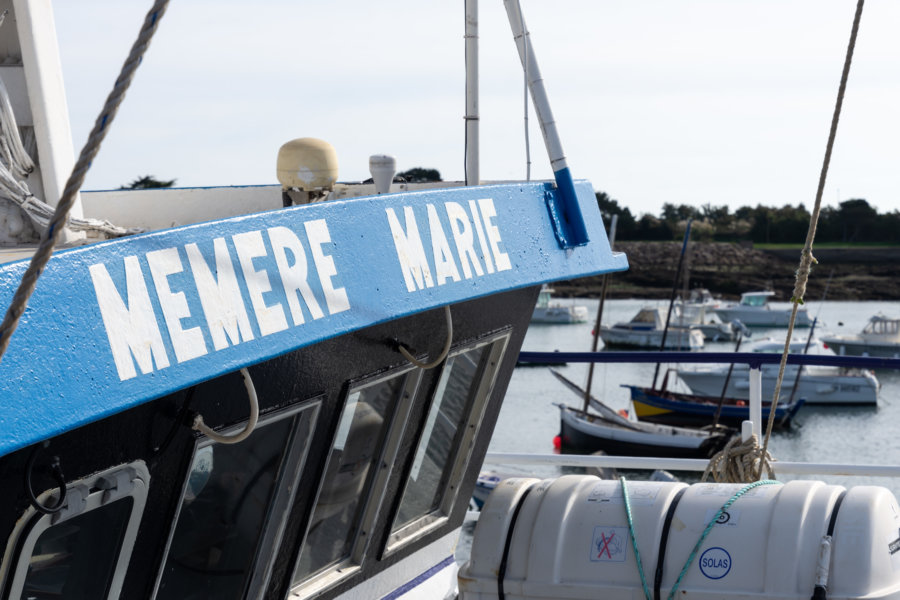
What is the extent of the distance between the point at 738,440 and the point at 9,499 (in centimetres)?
375

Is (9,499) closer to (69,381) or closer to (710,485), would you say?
(69,381)

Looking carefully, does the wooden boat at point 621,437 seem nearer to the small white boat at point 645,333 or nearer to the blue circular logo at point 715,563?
the small white boat at point 645,333

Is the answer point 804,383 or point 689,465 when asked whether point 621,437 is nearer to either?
point 804,383

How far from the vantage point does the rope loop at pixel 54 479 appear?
8.43ft

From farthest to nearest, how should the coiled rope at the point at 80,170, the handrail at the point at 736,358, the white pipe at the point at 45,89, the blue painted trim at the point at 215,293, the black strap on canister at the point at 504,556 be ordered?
the handrail at the point at 736,358 < the black strap on canister at the point at 504,556 < the white pipe at the point at 45,89 < the blue painted trim at the point at 215,293 < the coiled rope at the point at 80,170

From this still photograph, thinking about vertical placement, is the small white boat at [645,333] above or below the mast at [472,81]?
below

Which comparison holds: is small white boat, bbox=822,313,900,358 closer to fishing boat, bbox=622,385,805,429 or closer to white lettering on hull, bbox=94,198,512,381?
fishing boat, bbox=622,385,805,429

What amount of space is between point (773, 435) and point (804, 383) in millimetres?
9849

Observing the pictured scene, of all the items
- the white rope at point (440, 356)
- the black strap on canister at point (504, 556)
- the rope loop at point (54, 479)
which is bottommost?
the black strap on canister at point (504, 556)

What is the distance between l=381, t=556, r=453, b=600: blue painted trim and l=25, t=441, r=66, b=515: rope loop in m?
2.51

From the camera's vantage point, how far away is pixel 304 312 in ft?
9.99

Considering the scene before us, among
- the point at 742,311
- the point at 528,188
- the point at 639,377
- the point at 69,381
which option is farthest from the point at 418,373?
the point at 742,311

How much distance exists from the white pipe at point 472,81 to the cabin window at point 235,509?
1564 millimetres

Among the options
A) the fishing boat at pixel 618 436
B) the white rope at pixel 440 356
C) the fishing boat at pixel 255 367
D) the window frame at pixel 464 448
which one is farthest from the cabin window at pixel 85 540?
the fishing boat at pixel 618 436
